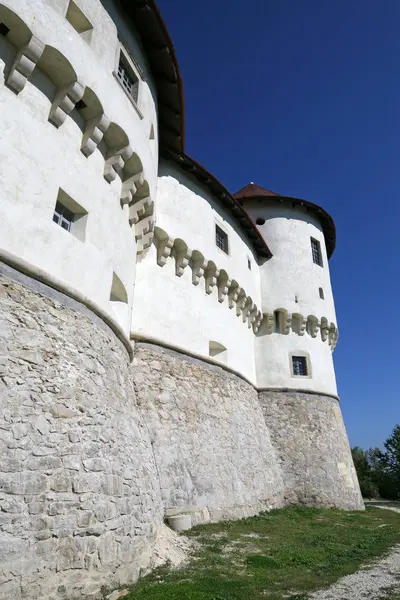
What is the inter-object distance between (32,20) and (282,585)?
9.49 metres

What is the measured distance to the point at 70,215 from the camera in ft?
24.2

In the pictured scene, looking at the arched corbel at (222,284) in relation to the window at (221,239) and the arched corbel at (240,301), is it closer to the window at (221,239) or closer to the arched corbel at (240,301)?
the arched corbel at (240,301)

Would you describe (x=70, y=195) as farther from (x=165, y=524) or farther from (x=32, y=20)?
(x=165, y=524)

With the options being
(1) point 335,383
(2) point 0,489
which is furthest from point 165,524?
(1) point 335,383

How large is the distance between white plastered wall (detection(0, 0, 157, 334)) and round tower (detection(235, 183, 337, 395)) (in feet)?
33.9

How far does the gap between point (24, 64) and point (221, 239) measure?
9.90 metres

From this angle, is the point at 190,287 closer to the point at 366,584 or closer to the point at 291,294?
the point at 291,294

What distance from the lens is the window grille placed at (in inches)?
278

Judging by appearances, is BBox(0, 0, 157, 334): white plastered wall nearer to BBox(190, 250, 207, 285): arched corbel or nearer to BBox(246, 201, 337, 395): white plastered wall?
BBox(190, 250, 207, 285): arched corbel

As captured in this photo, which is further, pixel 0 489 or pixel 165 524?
Answer: pixel 165 524

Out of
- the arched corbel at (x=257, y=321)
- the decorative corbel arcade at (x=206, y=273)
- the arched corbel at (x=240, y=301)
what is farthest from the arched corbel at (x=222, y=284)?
the arched corbel at (x=257, y=321)

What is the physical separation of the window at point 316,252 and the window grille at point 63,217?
50.2 ft

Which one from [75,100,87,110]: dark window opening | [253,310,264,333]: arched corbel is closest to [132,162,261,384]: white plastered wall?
[253,310,264,333]: arched corbel

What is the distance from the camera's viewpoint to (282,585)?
6.11 m
